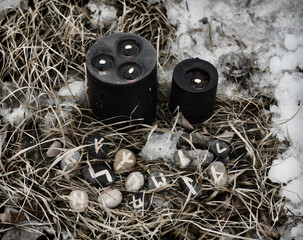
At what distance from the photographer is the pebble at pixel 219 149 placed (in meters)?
1.88

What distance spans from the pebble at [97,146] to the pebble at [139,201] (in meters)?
0.25

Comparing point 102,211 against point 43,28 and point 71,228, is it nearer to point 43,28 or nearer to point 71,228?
point 71,228

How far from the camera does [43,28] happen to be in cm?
226

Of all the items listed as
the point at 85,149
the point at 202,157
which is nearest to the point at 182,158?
the point at 202,157

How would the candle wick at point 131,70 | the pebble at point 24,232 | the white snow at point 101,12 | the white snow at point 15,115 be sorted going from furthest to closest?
the white snow at point 101,12, the white snow at point 15,115, the candle wick at point 131,70, the pebble at point 24,232

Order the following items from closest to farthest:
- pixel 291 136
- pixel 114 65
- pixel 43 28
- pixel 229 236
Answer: pixel 229 236 < pixel 114 65 < pixel 291 136 < pixel 43 28

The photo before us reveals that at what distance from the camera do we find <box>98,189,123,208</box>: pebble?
1.74 metres

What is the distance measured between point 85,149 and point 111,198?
287 millimetres

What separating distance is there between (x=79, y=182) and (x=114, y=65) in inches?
21.8

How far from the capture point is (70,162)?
1.81 meters

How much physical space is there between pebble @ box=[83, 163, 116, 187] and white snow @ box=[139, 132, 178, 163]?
0.20m

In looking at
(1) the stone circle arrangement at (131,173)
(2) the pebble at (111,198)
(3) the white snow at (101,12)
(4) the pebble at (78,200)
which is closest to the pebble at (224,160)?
(1) the stone circle arrangement at (131,173)

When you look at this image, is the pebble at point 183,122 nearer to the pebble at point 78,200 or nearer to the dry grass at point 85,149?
the dry grass at point 85,149

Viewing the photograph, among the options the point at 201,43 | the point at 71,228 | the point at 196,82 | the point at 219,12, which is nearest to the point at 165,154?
the point at 196,82
